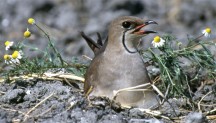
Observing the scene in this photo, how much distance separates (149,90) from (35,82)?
1.08 metres

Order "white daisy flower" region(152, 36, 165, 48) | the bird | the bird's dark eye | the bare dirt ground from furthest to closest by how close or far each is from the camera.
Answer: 1. "white daisy flower" region(152, 36, 165, 48)
2. the bird's dark eye
3. the bird
4. the bare dirt ground

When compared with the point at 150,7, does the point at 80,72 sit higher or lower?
lower

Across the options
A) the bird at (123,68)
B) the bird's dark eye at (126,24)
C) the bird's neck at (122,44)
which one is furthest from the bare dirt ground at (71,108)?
the bird's dark eye at (126,24)

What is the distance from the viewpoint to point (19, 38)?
39.5ft

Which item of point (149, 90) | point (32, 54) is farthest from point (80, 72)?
point (32, 54)

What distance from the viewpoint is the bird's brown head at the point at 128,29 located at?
777 centimetres

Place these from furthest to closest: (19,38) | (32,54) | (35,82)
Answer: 1. (19,38)
2. (32,54)
3. (35,82)

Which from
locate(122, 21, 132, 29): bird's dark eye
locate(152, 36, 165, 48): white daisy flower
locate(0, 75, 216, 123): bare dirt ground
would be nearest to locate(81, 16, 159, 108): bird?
locate(122, 21, 132, 29): bird's dark eye

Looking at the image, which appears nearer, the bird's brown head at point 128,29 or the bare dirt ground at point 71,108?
the bare dirt ground at point 71,108

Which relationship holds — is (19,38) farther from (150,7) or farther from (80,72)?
(80,72)

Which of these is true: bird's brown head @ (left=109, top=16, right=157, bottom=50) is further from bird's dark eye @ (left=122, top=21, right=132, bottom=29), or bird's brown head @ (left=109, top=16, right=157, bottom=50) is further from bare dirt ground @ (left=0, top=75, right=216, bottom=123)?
bare dirt ground @ (left=0, top=75, right=216, bottom=123)

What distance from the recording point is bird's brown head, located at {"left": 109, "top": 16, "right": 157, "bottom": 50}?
7773 mm

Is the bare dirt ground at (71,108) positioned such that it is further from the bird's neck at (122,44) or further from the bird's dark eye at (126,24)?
the bird's dark eye at (126,24)

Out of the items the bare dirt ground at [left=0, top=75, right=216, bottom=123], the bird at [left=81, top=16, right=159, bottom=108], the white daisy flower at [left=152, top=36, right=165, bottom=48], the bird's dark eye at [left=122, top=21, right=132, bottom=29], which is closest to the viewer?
the bare dirt ground at [left=0, top=75, right=216, bottom=123]
